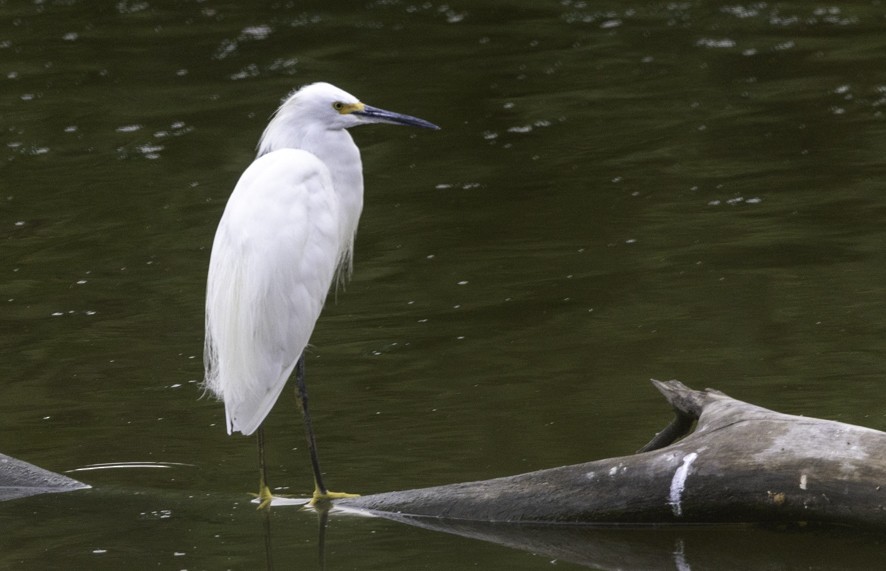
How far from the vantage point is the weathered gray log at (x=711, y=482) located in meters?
3.89

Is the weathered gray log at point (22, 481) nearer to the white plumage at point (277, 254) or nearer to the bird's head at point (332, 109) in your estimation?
the white plumage at point (277, 254)

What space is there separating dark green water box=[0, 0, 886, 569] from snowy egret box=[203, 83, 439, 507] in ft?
1.42

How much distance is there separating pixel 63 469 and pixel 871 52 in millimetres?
7432

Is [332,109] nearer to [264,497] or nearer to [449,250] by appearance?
[264,497]

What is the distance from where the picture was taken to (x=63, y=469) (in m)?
5.54

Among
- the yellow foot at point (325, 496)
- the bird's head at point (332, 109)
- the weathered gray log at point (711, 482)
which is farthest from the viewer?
the bird's head at point (332, 109)

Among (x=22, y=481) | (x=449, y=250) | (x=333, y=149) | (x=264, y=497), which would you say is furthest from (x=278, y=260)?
(x=449, y=250)

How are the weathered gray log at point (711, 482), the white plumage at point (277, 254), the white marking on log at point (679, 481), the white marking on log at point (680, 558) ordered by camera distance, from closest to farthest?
1. the weathered gray log at point (711, 482)
2. the white marking on log at point (679, 481)
3. the white marking on log at point (680, 558)
4. the white plumage at point (277, 254)

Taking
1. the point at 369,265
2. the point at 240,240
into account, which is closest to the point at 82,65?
the point at 369,265

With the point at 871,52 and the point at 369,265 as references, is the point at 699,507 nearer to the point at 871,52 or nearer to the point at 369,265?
the point at 369,265

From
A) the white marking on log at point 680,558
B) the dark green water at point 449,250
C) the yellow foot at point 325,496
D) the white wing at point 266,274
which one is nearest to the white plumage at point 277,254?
the white wing at point 266,274

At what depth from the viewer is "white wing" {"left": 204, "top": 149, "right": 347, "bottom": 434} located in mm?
5055

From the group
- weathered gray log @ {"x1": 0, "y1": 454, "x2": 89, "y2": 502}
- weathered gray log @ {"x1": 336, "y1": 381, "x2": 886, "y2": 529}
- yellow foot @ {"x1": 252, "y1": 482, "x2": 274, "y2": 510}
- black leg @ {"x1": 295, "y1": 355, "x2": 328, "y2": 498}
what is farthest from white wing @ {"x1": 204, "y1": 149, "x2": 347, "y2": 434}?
weathered gray log @ {"x1": 336, "y1": 381, "x2": 886, "y2": 529}

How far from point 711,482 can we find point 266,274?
73.0 inches
